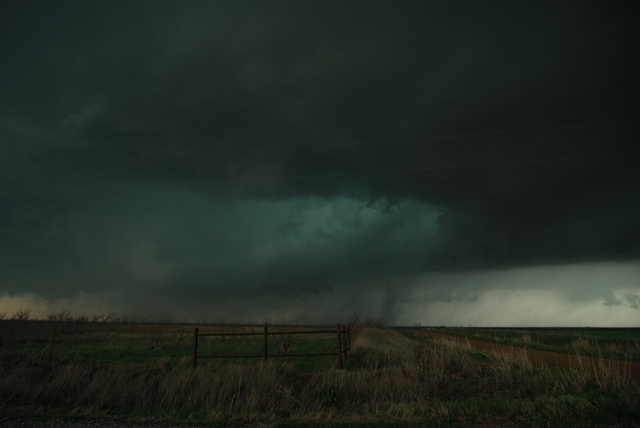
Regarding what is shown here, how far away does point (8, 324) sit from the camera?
44625 mm

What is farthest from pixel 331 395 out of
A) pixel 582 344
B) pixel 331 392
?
pixel 582 344

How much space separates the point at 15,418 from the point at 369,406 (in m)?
8.38

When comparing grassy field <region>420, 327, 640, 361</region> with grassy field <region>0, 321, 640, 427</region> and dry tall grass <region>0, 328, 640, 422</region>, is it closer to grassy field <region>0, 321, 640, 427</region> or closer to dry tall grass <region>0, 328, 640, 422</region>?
dry tall grass <region>0, 328, 640, 422</region>

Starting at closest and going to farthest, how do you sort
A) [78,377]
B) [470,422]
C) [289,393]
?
1. [470,422]
2. [289,393]
3. [78,377]

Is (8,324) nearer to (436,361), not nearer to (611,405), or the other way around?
(436,361)

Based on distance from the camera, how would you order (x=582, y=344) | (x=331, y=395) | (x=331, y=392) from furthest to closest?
(x=582, y=344)
(x=331, y=392)
(x=331, y=395)

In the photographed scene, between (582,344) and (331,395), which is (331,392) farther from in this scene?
(582,344)

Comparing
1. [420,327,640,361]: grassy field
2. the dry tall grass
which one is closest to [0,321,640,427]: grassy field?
the dry tall grass

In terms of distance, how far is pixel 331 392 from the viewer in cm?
1150

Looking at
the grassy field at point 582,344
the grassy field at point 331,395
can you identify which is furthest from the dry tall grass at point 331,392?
the grassy field at point 582,344

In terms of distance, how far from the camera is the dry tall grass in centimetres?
944

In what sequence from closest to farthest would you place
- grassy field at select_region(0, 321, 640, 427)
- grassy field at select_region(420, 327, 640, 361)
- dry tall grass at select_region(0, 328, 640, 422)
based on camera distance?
grassy field at select_region(0, 321, 640, 427), dry tall grass at select_region(0, 328, 640, 422), grassy field at select_region(420, 327, 640, 361)

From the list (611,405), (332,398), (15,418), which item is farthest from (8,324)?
(611,405)

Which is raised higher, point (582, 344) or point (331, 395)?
point (331, 395)
